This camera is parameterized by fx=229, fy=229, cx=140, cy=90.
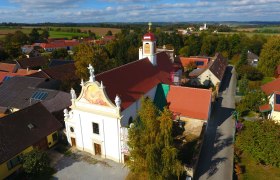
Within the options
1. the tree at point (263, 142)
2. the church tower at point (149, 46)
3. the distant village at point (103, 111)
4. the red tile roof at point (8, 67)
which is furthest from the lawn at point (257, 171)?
the red tile roof at point (8, 67)

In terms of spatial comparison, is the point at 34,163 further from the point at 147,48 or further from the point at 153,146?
the point at 147,48

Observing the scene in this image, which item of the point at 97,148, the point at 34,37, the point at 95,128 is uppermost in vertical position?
the point at 34,37

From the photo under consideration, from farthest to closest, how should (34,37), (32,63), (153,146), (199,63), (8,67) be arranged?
(34,37) < (32,63) < (199,63) < (8,67) < (153,146)

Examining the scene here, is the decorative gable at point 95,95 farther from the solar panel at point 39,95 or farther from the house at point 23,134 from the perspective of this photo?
the solar panel at point 39,95

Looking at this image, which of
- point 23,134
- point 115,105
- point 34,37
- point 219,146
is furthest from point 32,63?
point 34,37

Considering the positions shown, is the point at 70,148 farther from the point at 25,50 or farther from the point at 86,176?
the point at 25,50

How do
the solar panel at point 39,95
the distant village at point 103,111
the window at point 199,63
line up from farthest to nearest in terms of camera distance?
the window at point 199,63 → the solar panel at point 39,95 → the distant village at point 103,111
